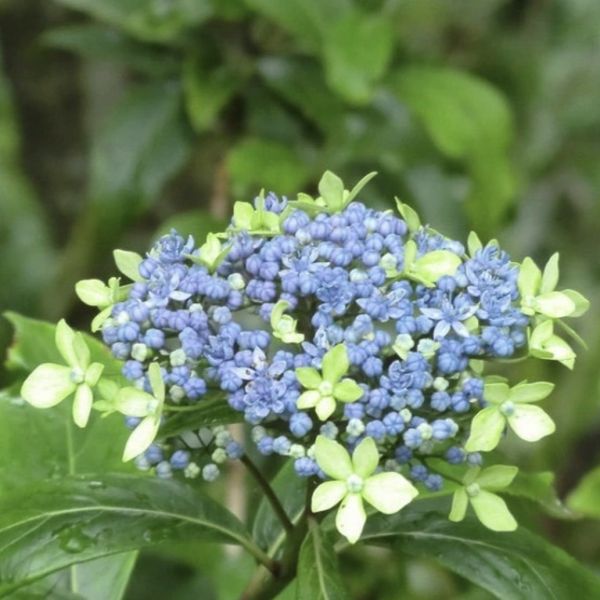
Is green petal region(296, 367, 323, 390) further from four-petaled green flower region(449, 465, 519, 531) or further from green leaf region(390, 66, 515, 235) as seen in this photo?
green leaf region(390, 66, 515, 235)

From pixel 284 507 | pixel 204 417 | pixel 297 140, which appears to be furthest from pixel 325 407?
pixel 297 140

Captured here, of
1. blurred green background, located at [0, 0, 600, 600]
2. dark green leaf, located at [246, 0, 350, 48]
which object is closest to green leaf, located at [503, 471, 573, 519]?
blurred green background, located at [0, 0, 600, 600]

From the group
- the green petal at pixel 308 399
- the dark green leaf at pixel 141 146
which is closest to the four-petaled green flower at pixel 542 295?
the green petal at pixel 308 399

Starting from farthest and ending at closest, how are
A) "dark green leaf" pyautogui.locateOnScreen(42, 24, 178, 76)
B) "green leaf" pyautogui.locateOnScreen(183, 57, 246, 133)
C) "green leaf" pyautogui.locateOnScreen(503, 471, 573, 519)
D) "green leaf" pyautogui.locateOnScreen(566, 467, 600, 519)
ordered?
"dark green leaf" pyautogui.locateOnScreen(42, 24, 178, 76) < "green leaf" pyautogui.locateOnScreen(183, 57, 246, 133) < "green leaf" pyautogui.locateOnScreen(566, 467, 600, 519) < "green leaf" pyautogui.locateOnScreen(503, 471, 573, 519)

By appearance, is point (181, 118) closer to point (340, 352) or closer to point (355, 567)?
point (355, 567)

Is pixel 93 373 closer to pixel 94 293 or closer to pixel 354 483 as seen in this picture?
pixel 94 293

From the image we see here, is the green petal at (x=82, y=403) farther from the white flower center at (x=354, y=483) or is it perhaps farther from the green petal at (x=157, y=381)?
the white flower center at (x=354, y=483)
